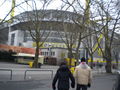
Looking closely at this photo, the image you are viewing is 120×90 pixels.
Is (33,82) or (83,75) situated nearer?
(83,75)

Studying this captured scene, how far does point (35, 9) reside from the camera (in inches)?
1139

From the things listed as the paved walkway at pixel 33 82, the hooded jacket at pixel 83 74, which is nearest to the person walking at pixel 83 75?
the hooded jacket at pixel 83 74

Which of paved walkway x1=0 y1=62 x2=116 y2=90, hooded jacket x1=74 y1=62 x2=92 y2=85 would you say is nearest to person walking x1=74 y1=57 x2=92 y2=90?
hooded jacket x1=74 y1=62 x2=92 y2=85

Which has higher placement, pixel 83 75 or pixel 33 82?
pixel 83 75

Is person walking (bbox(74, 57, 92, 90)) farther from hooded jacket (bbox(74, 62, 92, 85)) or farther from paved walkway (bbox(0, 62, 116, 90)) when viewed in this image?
paved walkway (bbox(0, 62, 116, 90))

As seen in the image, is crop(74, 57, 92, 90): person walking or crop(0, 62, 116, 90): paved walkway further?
crop(0, 62, 116, 90): paved walkway

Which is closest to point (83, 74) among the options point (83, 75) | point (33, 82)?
point (83, 75)

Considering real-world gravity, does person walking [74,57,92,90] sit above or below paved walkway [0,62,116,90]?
above

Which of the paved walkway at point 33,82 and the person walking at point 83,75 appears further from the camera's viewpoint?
the paved walkway at point 33,82

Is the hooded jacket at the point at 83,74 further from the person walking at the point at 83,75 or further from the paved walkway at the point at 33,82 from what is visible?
the paved walkway at the point at 33,82

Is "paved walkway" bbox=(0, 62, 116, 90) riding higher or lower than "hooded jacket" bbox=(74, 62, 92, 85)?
lower

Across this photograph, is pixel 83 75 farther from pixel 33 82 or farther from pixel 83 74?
pixel 33 82

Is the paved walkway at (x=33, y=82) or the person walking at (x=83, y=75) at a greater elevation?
the person walking at (x=83, y=75)

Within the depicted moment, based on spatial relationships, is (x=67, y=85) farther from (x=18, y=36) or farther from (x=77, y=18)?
(x=18, y=36)
